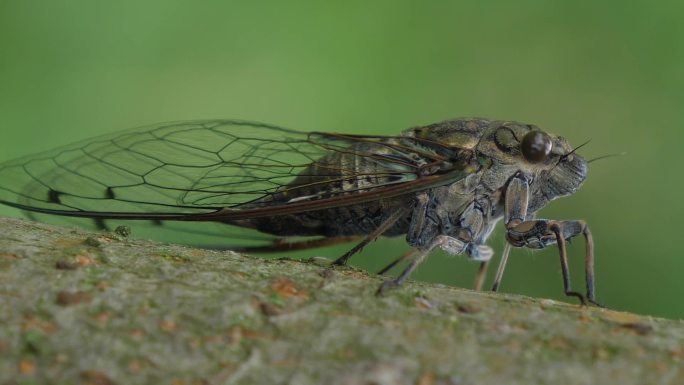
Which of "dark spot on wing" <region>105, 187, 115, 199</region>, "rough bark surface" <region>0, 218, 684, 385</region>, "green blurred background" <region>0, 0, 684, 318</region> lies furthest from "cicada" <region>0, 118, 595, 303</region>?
"green blurred background" <region>0, 0, 684, 318</region>

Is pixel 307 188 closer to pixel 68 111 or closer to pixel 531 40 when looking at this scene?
pixel 68 111

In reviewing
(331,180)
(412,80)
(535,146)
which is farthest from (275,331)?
(412,80)

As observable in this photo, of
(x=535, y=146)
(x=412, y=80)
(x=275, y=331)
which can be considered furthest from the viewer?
(x=412, y=80)

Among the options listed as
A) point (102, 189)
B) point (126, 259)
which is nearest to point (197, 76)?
point (102, 189)

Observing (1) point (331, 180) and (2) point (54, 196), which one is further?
(1) point (331, 180)

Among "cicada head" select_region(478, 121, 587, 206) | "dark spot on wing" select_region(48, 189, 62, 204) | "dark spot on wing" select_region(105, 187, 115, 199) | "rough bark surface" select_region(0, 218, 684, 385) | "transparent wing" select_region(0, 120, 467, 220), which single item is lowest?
"rough bark surface" select_region(0, 218, 684, 385)

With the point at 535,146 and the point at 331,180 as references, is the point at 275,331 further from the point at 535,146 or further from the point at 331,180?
the point at 535,146

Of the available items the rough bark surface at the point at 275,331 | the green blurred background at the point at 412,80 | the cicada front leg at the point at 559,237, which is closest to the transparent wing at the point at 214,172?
the cicada front leg at the point at 559,237

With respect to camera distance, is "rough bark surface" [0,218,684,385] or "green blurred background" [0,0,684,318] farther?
"green blurred background" [0,0,684,318]

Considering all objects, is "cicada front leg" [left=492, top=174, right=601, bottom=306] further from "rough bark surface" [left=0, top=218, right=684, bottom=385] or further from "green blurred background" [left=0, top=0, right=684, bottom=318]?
"green blurred background" [left=0, top=0, right=684, bottom=318]
